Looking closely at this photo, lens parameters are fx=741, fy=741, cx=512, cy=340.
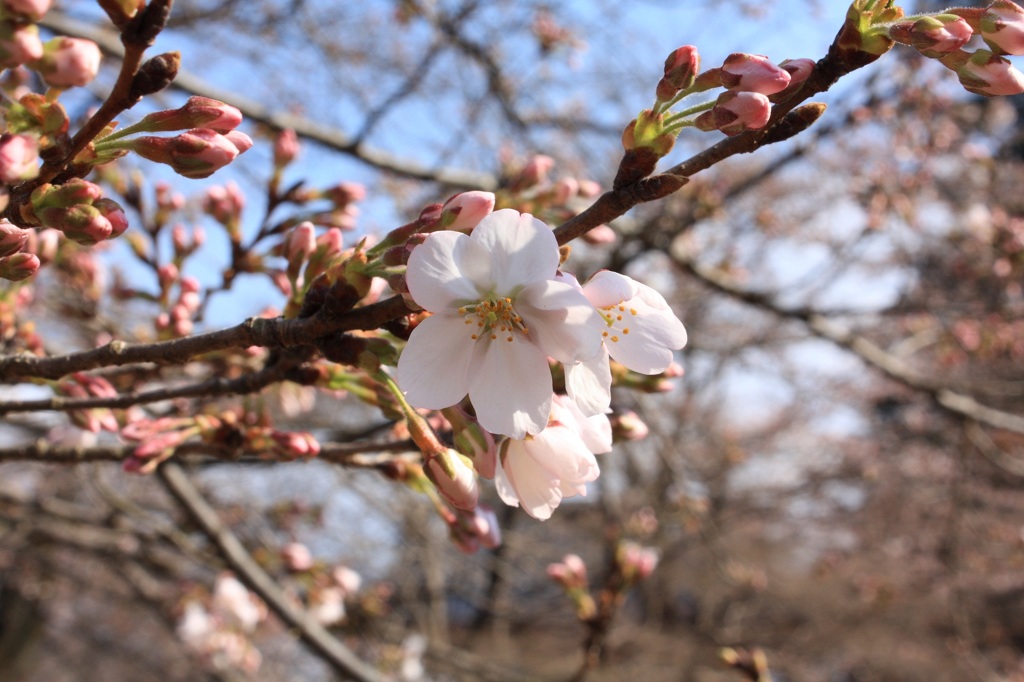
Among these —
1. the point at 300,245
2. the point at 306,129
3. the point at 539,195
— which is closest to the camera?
the point at 300,245

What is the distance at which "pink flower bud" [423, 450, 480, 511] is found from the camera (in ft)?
3.10

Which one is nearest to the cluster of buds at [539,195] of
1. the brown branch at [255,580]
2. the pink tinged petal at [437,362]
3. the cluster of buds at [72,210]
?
the pink tinged petal at [437,362]

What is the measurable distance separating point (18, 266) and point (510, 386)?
627mm

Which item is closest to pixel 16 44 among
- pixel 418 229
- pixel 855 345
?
pixel 418 229

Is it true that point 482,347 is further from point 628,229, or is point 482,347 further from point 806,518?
point 806,518

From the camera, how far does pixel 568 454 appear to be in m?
0.95

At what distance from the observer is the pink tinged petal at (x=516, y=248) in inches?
32.1

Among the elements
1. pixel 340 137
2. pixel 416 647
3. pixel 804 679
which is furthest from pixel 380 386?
pixel 804 679

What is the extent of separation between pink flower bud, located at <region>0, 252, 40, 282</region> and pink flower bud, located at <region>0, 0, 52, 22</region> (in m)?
0.32

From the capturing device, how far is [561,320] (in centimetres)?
83

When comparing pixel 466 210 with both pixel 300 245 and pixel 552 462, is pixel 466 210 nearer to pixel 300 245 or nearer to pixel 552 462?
pixel 552 462

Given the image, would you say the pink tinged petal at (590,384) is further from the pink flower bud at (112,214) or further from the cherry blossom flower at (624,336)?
the pink flower bud at (112,214)

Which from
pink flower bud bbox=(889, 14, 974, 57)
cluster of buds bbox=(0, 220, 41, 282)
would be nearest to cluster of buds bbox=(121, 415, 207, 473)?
cluster of buds bbox=(0, 220, 41, 282)

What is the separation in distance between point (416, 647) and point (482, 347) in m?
4.94
